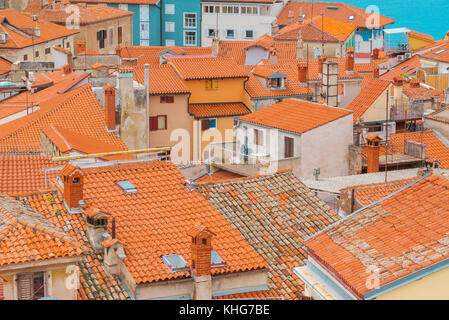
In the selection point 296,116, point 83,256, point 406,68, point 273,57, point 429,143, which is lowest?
point 83,256

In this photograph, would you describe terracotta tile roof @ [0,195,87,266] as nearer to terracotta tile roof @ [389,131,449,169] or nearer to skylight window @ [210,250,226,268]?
skylight window @ [210,250,226,268]

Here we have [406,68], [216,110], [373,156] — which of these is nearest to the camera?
[373,156]

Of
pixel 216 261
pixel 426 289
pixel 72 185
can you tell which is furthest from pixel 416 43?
pixel 426 289

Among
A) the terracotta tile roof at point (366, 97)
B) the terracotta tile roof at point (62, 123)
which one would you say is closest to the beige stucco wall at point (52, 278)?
the terracotta tile roof at point (62, 123)

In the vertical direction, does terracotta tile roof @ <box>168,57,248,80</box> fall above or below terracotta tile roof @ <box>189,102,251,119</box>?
above

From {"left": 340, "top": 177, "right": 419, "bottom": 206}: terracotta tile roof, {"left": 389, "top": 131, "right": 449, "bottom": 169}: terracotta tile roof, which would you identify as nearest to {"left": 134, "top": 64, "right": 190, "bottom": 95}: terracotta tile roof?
{"left": 389, "top": 131, "right": 449, "bottom": 169}: terracotta tile roof

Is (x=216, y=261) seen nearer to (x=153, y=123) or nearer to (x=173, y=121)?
(x=153, y=123)
